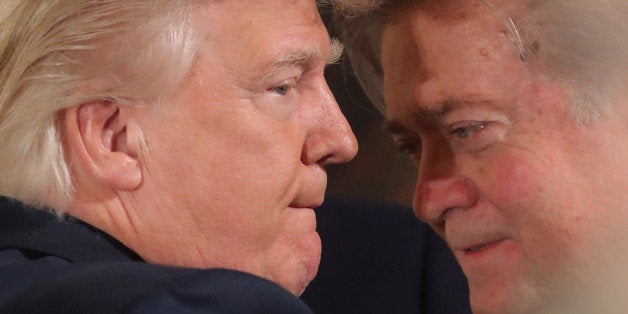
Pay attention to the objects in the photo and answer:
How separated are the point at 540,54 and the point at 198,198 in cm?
50

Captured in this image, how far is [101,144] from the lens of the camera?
125cm

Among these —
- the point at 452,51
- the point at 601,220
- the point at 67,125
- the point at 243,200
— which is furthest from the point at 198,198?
the point at 601,220

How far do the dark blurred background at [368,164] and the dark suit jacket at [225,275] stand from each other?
0.24 metres

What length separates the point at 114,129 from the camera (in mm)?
1253

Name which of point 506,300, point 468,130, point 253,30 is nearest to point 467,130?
point 468,130

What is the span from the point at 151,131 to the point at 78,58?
0.13m

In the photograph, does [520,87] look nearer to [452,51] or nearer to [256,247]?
[452,51]

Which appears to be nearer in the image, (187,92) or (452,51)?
(187,92)

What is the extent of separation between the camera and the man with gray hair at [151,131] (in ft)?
4.00

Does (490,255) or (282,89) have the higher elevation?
(282,89)

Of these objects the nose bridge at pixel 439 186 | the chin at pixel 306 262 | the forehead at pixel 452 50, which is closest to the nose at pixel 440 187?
the nose bridge at pixel 439 186

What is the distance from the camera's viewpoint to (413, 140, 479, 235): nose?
1.42 meters

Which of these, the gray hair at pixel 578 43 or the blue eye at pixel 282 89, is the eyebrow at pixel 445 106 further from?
the blue eye at pixel 282 89

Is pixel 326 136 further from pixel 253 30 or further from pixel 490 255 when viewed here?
pixel 490 255
